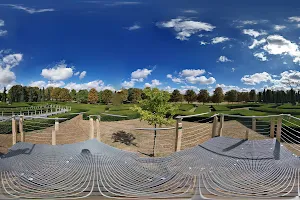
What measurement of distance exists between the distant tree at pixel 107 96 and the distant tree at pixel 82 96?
0.92m

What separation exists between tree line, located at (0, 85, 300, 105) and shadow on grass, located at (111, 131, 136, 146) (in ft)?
6.54

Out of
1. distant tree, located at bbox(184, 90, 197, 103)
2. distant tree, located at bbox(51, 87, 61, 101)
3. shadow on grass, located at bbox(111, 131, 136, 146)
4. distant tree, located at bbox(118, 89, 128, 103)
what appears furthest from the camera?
distant tree, located at bbox(51, 87, 61, 101)

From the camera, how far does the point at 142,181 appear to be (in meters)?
1.26

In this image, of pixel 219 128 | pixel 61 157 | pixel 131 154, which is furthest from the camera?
pixel 219 128

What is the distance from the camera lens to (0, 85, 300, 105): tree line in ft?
31.1

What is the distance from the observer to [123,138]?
24.5 ft

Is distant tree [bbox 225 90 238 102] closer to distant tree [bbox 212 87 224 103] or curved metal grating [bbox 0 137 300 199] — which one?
distant tree [bbox 212 87 224 103]

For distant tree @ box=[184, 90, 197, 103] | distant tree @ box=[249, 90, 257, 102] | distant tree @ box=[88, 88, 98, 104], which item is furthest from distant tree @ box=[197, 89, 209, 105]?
distant tree @ box=[88, 88, 98, 104]

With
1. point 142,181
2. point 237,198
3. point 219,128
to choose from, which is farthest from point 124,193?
point 219,128

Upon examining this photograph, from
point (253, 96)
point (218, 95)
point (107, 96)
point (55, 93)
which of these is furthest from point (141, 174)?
point (55, 93)

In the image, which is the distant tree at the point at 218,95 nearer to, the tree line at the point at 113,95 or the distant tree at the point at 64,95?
the tree line at the point at 113,95

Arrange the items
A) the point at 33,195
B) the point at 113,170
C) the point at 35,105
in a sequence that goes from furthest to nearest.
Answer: the point at 35,105
the point at 113,170
the point at 33,195

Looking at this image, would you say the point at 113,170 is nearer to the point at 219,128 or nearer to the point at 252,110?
the point at 219,128

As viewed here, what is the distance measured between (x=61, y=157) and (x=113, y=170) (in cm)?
41
